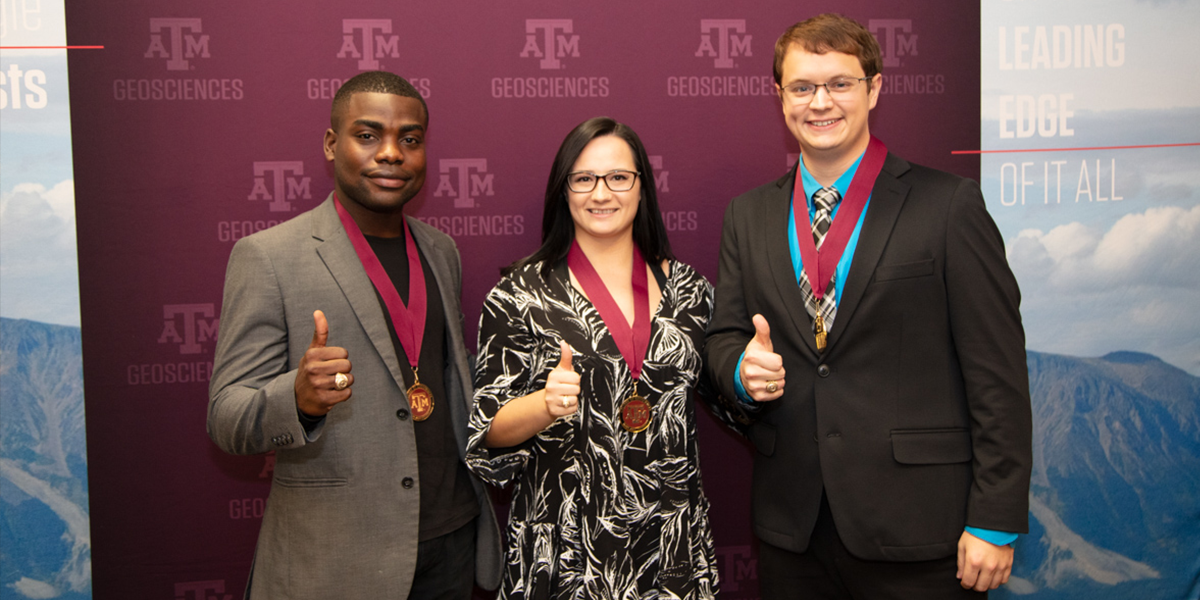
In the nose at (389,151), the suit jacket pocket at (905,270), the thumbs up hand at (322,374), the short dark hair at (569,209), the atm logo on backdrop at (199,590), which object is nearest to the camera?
the thumbs up hand at (322,374)

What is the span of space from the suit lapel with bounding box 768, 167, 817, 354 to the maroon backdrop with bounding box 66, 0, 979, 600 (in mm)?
870

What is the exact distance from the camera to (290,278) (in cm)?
198

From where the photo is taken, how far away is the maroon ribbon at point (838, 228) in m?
1.95

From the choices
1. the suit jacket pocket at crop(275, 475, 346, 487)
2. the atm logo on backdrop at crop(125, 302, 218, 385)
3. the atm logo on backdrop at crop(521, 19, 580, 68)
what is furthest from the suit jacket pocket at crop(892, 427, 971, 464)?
the atm logo on backdrop at crop(125, 302, 218, 385)

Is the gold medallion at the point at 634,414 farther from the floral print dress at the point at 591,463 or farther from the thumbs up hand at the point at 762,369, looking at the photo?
the thumbs up hand at the point at 762,369

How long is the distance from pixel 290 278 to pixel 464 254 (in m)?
0.99

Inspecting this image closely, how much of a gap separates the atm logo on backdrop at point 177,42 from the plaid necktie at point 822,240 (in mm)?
2311

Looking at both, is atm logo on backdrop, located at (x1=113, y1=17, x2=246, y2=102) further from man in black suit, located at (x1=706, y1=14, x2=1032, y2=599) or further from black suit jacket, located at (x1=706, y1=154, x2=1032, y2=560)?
black suit jacket, located at (x1=706, y1=154, x2=1032, y2=560)

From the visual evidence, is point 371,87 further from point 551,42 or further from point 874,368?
point 874,368

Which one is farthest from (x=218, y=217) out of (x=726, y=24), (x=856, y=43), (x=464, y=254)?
(x=856, y=43)

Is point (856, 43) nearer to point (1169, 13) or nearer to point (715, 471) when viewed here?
point (715, 471)

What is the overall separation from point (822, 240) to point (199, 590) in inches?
105

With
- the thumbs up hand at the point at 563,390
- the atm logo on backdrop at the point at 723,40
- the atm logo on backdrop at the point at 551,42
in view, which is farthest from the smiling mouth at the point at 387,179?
the atm logo on backdrop at the point at 723,40

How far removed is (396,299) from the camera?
6.94ft
